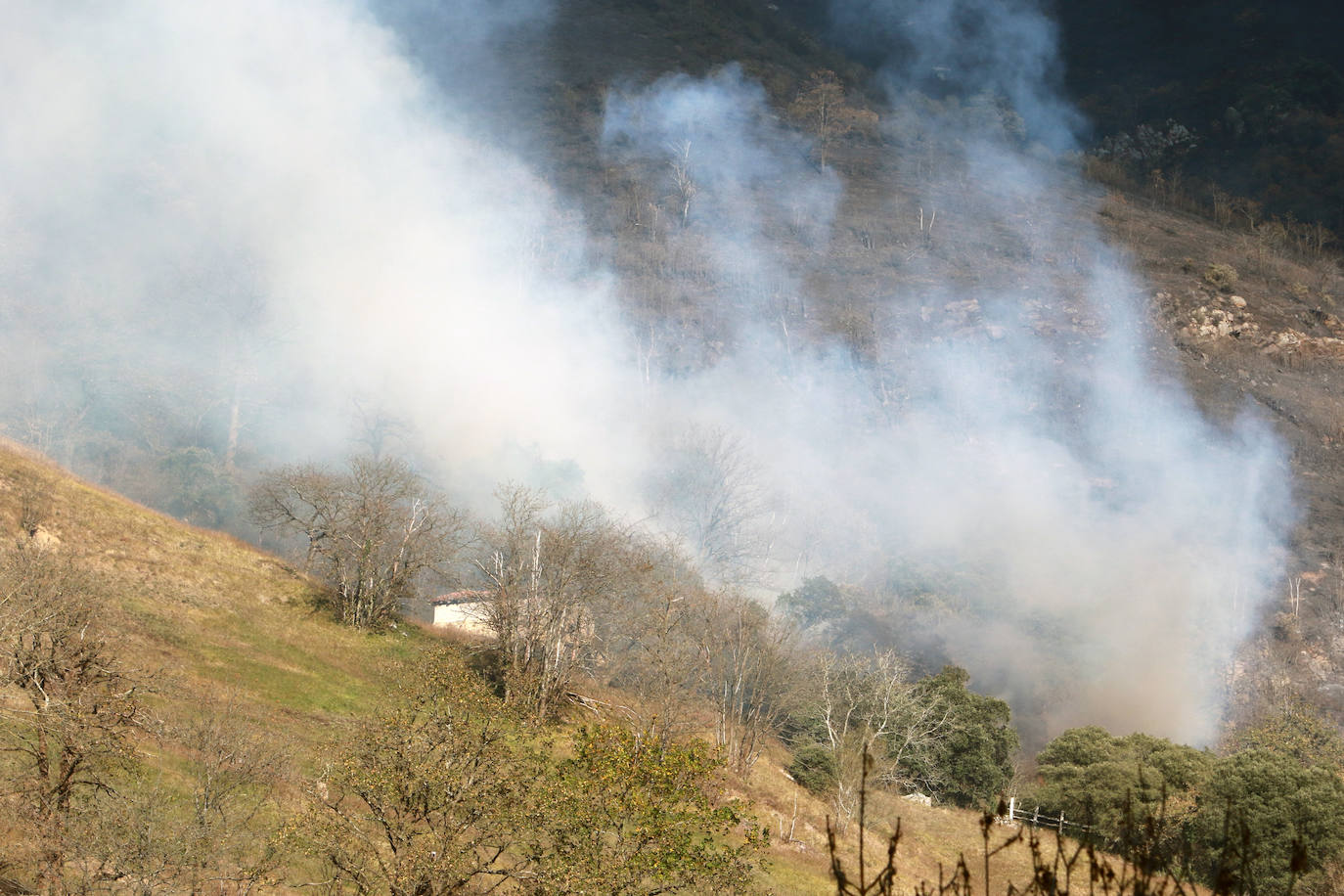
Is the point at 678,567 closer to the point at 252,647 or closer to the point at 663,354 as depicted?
the point at 252,647

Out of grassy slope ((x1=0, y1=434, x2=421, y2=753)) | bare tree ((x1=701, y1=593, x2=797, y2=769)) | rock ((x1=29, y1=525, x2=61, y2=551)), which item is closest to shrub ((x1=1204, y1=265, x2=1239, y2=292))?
bare tree ((x1=701, y1=593, x2=797, y2=769))

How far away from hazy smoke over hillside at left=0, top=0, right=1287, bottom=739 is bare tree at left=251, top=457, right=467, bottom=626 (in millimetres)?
22814

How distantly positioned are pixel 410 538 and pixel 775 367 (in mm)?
47804

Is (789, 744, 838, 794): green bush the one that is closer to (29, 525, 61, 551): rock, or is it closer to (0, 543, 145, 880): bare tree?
(0, 543, 145, 880): bare tree

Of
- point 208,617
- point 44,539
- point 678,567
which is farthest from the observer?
point 678,567

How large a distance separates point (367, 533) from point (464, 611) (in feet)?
17.1

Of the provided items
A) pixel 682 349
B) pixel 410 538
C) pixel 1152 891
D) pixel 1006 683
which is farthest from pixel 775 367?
pixel 1152 891

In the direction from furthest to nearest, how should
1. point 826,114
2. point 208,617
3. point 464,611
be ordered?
point 826,114 → point 464,611 → point 208,617

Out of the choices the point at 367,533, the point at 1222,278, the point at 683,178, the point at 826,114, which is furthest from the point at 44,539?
the point at 826,114

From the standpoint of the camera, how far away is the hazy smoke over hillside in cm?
6241

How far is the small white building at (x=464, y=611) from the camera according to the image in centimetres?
3569

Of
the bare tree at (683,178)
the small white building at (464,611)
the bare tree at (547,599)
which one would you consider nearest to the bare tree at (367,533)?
the small white building at (464,611)

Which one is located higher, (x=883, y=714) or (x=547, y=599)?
(x=547, y=599)

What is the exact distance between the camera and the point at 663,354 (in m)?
81.8
